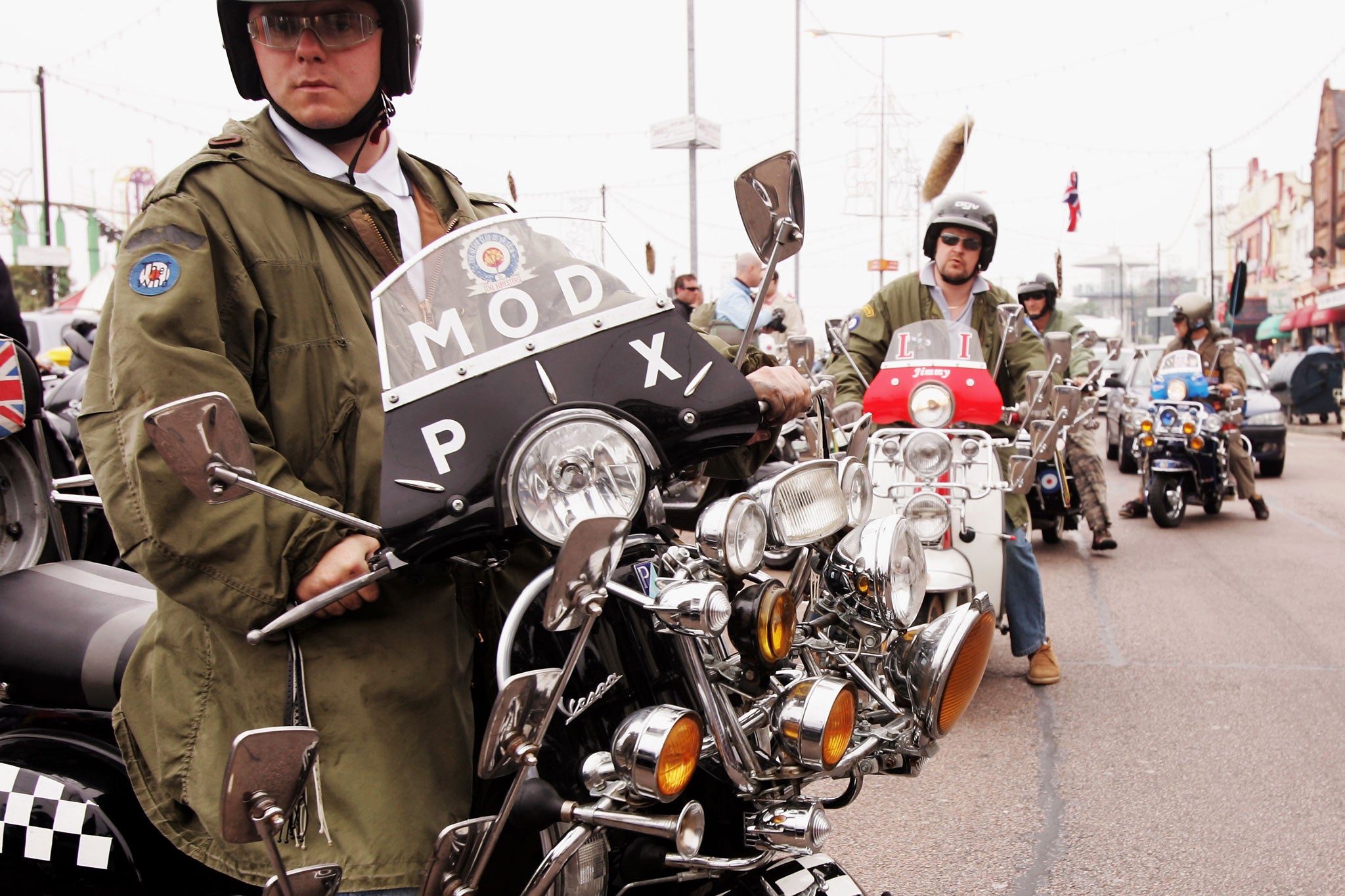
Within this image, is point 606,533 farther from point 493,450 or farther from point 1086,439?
point 1086,439

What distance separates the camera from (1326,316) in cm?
4147

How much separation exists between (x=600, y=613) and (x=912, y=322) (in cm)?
415

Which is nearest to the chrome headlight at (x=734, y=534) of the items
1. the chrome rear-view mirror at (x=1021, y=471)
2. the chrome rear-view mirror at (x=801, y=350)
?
the chrome rear-view mirror at (x=801, y=350)

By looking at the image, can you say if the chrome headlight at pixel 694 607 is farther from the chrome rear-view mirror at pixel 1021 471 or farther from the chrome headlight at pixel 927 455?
the chrome rear-view mirror at pixel 1021 471

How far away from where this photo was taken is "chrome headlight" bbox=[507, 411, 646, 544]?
65.9 inches

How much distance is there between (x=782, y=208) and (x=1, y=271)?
1791 millimetres

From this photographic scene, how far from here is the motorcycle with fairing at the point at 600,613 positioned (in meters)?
1.63

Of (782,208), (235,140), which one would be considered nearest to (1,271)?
(235,140)

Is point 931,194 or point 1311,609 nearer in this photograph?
point 1311,609

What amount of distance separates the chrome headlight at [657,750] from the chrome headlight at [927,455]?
3.54m

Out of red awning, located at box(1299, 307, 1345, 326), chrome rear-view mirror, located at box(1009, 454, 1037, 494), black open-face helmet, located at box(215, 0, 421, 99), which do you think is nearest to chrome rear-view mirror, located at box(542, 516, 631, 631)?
black open-face helmet, located at box(215, 0, 421, 99)

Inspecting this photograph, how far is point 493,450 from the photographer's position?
1.72 metres

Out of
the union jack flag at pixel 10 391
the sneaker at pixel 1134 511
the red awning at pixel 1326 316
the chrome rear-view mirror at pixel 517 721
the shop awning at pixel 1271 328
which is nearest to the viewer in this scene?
the chrome rear-view mirror at pixel 517 721

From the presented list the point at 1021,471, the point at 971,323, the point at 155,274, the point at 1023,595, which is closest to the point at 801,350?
the point at 1021,471
